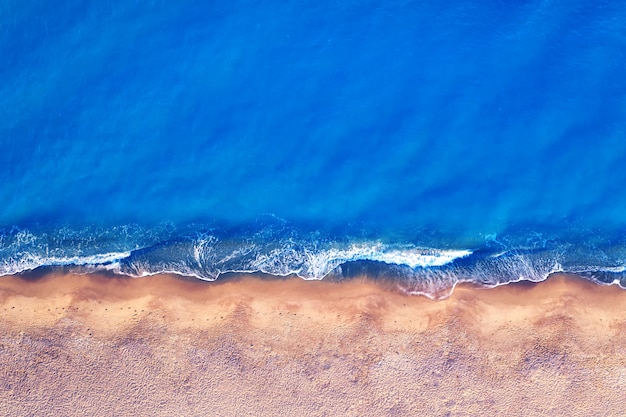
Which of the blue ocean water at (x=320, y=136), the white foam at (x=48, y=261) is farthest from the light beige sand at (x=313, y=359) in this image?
the blue ocean water at (x=320, y=136)

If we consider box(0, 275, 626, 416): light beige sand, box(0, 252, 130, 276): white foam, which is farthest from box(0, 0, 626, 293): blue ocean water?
box(0, 275, 626, 416): light beige sand

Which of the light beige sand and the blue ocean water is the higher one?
the blue ocean water

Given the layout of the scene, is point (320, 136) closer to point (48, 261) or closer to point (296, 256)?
point (296, 256)

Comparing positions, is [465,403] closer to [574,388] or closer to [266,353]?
[574,388]

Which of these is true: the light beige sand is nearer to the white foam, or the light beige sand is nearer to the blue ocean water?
the white foam

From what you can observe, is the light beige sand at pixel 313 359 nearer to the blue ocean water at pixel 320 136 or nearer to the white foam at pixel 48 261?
the white foam at pixel 48 261

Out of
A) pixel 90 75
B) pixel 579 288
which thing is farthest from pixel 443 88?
pixel 90 75
